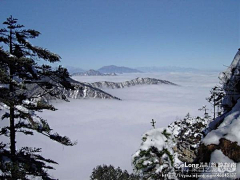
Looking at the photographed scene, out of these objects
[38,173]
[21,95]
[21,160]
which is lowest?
[38,173]

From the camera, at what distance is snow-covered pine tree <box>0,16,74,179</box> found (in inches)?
233

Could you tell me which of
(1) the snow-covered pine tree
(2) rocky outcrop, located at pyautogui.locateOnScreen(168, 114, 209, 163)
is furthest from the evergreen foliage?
(1) the snow-covered pine tree

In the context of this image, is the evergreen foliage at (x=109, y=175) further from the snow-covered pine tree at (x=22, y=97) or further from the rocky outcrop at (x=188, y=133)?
the snow-covered pine tree at (x=22, y=97)

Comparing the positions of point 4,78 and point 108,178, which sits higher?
point 4,78

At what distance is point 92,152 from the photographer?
152 metres

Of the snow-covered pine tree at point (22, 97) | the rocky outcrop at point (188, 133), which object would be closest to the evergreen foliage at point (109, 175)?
the rocky outcrop at point (188, 133)

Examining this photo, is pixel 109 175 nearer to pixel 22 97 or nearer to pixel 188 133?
pixel 188 133

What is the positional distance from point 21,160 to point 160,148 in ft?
22.1

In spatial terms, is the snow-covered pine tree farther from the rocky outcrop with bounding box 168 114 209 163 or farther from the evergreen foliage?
the rocky outcrop with bounding box 168 114 209 163

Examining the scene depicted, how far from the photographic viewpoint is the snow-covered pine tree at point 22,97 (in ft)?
19.4

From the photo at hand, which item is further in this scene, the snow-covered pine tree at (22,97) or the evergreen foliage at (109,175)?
the evergreen foliage at (109,175)

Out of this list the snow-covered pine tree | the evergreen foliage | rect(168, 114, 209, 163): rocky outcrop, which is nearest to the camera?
the snow-covered pine tree

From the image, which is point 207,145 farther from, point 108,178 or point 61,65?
point 108,178

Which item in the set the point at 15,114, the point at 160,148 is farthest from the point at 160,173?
the point at 15,114
